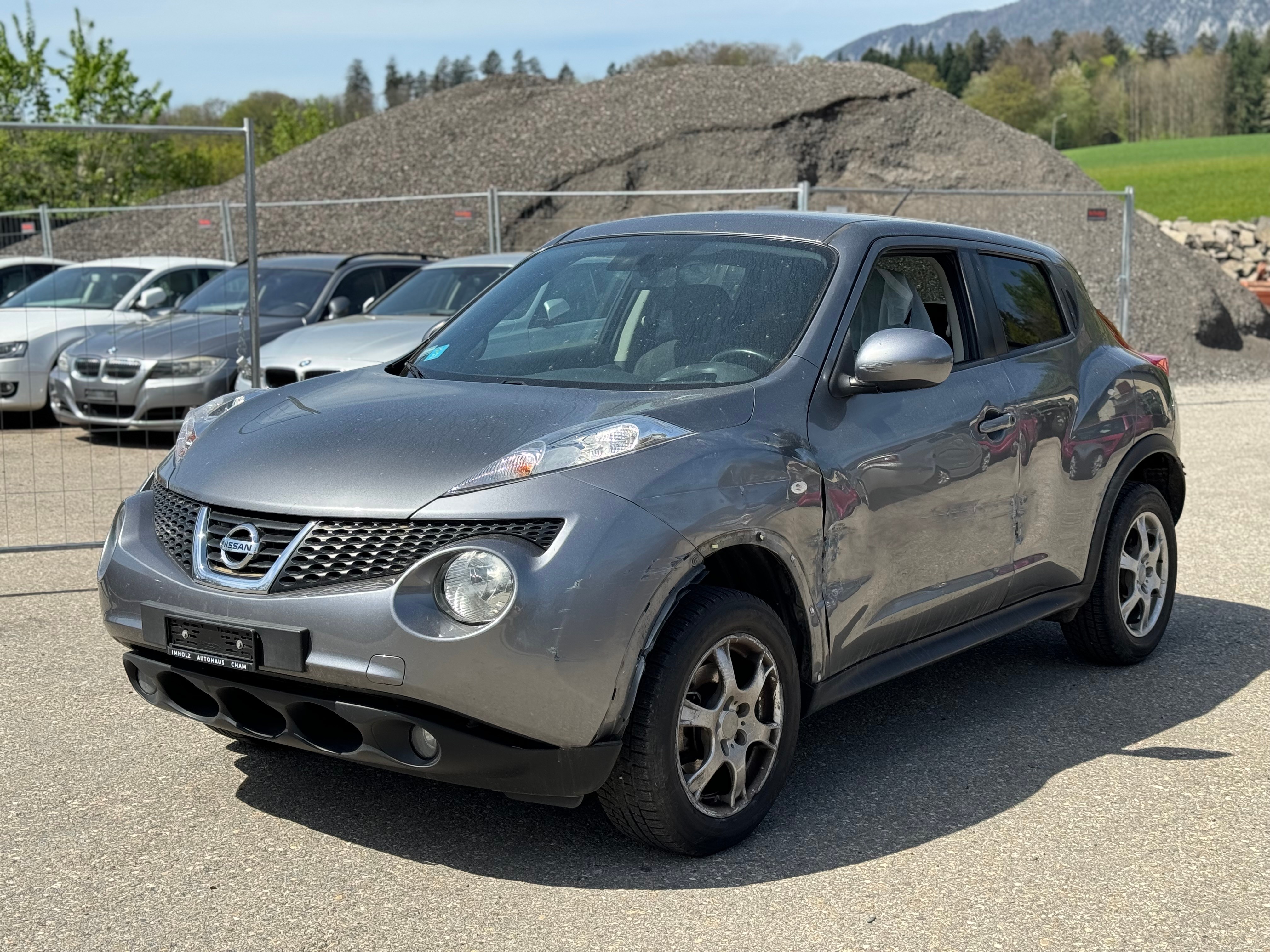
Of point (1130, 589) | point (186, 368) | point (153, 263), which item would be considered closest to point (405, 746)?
point (1130, 589)

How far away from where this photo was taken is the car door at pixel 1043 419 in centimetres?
527

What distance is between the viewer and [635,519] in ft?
12.1

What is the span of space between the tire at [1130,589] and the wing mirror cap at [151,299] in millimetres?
11465

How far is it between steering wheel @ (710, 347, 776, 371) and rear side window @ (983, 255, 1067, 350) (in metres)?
1.36

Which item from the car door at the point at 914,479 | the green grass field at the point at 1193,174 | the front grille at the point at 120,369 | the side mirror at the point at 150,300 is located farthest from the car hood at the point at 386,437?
Result: the green grass field at the point at 1193,174

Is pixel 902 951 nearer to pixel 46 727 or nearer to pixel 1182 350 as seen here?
pixel 46 727

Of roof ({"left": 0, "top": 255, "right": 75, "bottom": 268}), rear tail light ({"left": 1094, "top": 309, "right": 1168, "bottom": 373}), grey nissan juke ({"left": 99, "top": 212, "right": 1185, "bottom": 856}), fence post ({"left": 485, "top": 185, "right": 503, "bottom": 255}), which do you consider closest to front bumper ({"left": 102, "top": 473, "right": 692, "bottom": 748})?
grey nissan juke ({"left": 99, "top": 212, "right": 1185, "bottom": 856})

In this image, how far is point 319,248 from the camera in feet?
96.8

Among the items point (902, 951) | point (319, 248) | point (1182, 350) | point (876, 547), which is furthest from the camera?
point (319, 248)

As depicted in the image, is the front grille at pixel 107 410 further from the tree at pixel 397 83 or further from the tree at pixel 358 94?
the tree at pixel 397 83

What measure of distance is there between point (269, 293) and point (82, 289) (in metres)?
2.75

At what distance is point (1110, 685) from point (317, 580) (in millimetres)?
3620

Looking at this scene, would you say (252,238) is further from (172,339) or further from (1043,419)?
(172,339)

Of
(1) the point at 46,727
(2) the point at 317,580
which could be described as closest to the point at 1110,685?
(2) the point at 317,580
